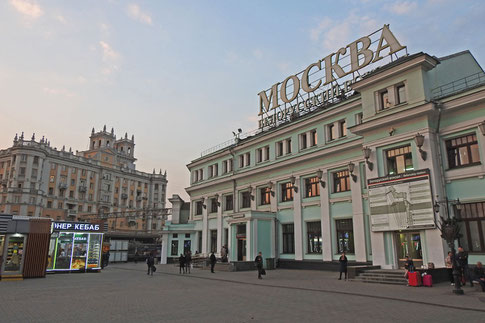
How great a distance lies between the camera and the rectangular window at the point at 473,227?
1772 cm

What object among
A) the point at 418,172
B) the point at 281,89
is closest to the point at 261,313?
the point at 418,172

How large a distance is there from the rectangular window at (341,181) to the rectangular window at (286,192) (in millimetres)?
4824

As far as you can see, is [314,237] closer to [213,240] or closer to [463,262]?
[463,262]

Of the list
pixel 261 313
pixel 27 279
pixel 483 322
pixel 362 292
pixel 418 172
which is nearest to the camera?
pixel 483 322

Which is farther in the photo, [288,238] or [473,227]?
[288,238]

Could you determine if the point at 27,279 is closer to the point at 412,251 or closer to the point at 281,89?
the point at 412,251

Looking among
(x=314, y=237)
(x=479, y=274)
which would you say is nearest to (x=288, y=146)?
(x=314, y=237)

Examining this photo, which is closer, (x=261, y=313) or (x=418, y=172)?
(x=261, y=313)

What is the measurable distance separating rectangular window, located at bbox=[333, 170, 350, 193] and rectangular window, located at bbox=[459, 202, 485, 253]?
9.03 m

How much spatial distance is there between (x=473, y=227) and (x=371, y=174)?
20.4 feet

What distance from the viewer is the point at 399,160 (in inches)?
839

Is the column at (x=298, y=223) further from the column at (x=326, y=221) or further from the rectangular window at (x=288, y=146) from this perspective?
the rectangular window at (x=288, y=146)

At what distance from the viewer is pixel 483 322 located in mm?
8891

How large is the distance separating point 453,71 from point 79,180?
3449 inches
